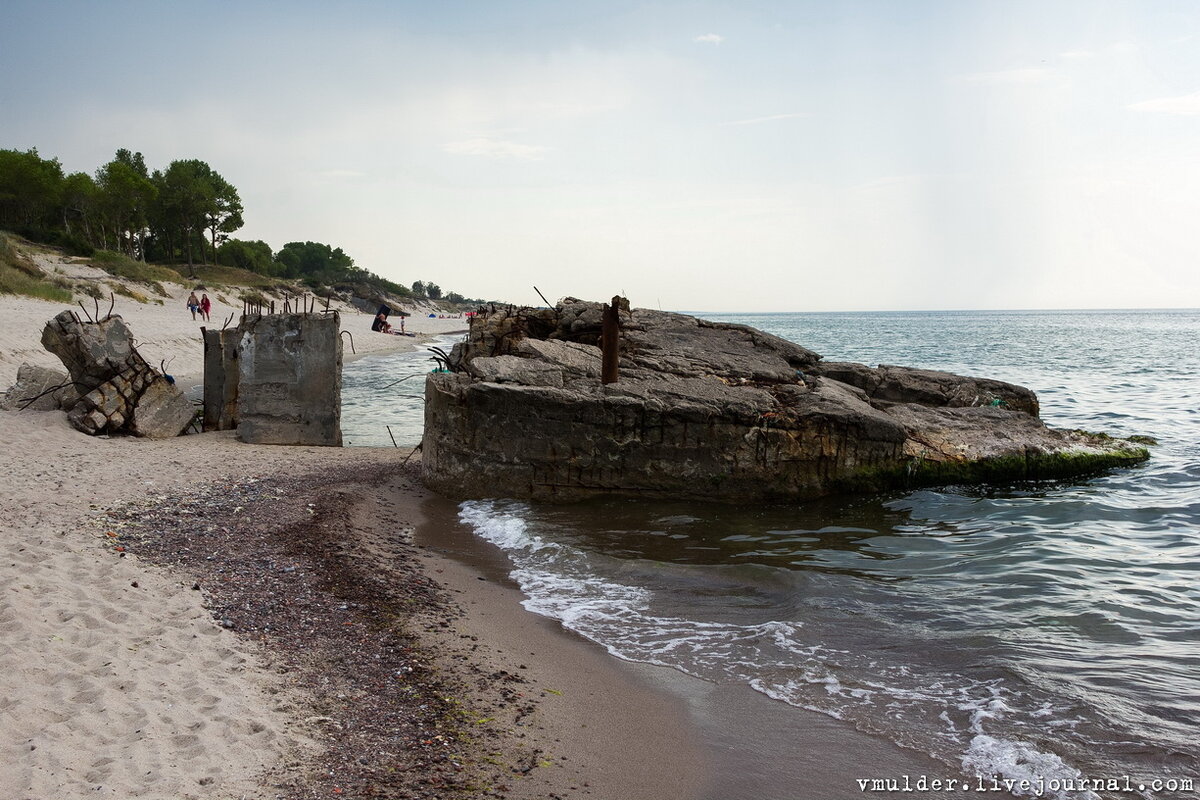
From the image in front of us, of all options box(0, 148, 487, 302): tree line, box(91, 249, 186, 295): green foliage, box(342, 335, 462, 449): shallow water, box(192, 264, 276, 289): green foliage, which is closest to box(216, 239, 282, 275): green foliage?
box(0, 148, 487, 302): tree line

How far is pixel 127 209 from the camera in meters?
51.6

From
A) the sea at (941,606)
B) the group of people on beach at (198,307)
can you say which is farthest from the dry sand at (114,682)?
the group of people on beach at (198,307)

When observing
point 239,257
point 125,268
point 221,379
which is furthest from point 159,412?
point 239,257

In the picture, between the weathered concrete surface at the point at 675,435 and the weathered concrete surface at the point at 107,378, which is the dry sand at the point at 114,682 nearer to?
the weathered concrete surface at the point at 675,435

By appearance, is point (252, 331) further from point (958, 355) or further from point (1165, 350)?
point (1165, 350)

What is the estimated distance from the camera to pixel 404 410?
17438mm

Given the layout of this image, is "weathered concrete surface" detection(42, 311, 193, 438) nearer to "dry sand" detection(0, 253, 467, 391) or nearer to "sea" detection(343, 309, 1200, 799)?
"dry sand" detection(0, 253, 467, 391)

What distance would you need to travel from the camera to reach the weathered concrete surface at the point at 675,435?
870 centimetres

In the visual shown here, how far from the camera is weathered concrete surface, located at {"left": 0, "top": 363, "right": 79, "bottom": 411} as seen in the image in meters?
11.4

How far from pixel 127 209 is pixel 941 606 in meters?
58.5

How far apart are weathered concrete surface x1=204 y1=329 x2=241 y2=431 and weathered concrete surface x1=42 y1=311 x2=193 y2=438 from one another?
80cm

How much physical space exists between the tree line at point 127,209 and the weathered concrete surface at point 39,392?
39.7 m

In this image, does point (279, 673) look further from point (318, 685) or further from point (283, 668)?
point (318, 685)

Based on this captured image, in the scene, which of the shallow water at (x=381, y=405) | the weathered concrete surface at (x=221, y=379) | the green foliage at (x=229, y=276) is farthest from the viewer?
the green foliage at (x=229, y=276)
